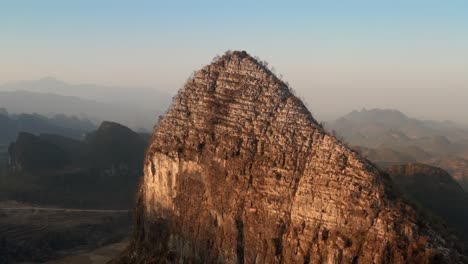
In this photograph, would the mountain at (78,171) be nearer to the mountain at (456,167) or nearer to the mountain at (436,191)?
the mountain at (436,191)

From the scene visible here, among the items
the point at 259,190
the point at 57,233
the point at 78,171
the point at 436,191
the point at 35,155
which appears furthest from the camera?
the point at 35,155

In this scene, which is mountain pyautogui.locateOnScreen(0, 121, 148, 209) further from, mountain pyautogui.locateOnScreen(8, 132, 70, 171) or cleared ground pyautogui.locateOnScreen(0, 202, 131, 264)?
cleared ground pyautogui.locateOnScreen(0, 202, 131, 264)

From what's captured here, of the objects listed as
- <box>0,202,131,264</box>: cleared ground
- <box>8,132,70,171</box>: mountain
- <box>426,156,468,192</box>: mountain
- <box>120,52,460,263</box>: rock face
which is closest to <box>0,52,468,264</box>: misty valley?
<box>120,52,460,263</box>: rock face

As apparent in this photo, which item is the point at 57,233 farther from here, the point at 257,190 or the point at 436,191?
the point at 436,191

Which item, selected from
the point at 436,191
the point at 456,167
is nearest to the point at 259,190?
the point at 436,191

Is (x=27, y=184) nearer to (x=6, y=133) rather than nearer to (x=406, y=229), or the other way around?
(x=406, y=229)
